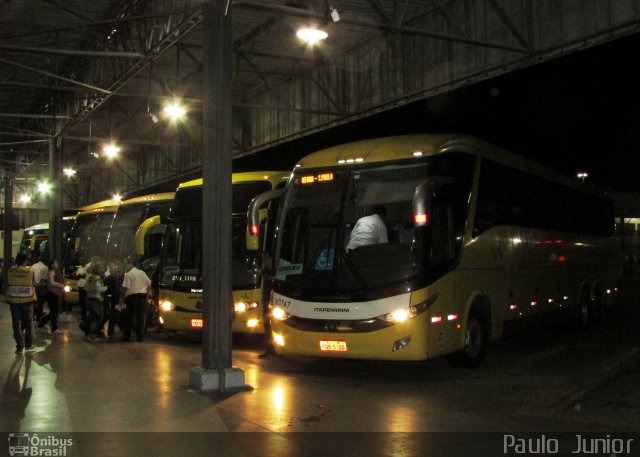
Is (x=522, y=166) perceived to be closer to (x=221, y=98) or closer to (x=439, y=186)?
(x=439, y=186)

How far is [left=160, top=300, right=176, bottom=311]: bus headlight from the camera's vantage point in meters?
15.1

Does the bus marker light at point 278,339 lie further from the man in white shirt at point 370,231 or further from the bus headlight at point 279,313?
the man in white shirt at point 370,231

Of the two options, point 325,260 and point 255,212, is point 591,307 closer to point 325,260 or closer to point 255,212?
point 325,260

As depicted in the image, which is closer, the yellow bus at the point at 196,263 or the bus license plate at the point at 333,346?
the bus license plate at the point at 333,346

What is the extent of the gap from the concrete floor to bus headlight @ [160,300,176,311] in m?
1.18

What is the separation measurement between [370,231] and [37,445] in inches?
213

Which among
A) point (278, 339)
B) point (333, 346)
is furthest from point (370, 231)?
point (278, 339)

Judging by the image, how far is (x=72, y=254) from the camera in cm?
2509

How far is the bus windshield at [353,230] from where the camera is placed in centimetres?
1030

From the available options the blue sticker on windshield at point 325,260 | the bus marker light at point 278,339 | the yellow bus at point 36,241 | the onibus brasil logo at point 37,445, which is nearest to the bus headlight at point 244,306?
the bus marker light at point 278,339

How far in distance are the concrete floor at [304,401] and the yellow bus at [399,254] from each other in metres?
0.70

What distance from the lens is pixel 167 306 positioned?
1517cm

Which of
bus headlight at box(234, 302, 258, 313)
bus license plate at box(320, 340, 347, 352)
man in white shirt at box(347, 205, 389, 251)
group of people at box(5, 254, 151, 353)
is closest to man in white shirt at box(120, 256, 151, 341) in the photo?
group of people at box(5, 254, 151, 353)

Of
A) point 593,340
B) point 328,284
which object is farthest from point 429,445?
point 593,340
